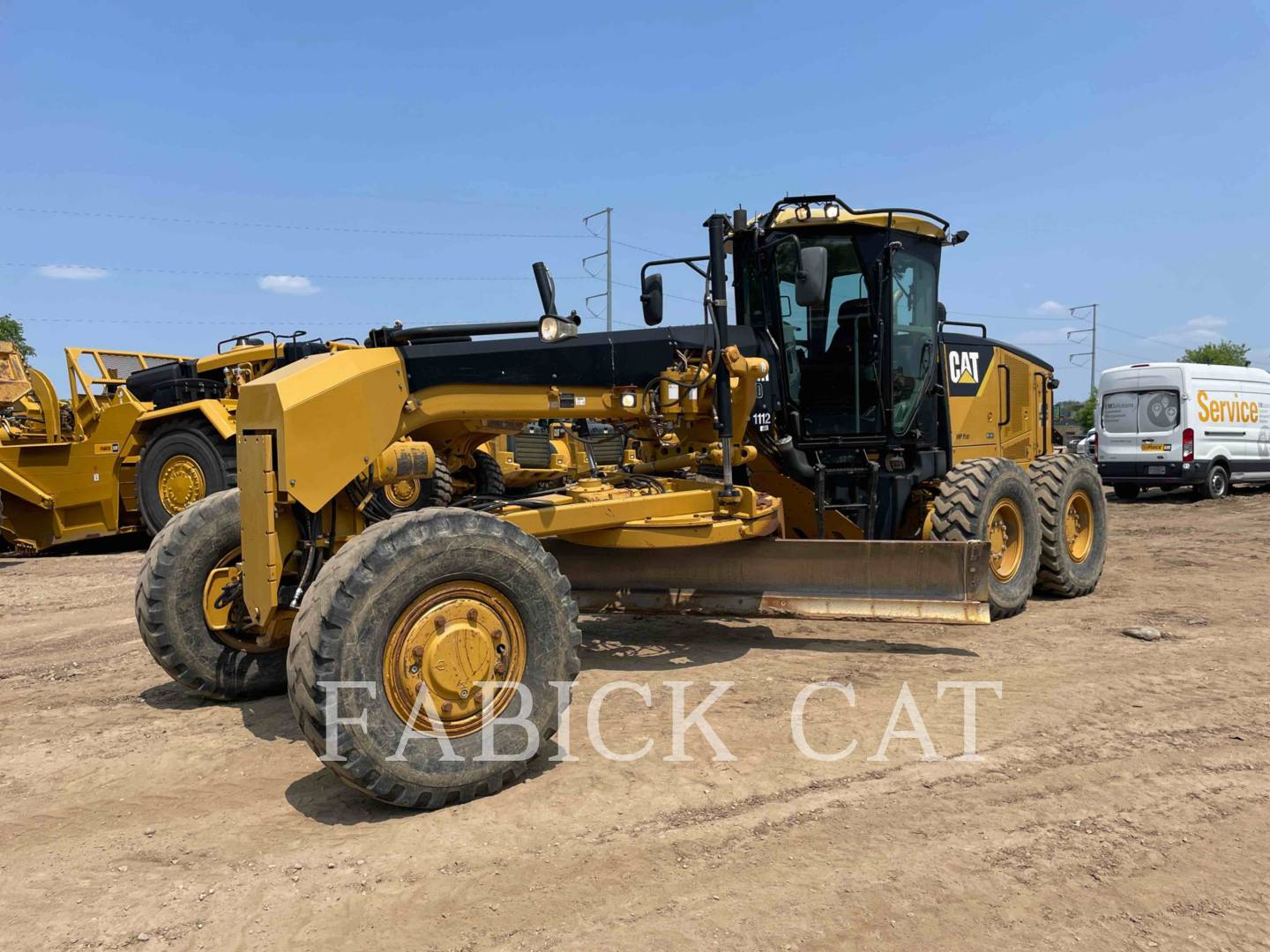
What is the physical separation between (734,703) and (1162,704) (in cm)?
206

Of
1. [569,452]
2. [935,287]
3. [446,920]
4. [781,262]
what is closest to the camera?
[446,920]

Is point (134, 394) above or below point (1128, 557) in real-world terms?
above

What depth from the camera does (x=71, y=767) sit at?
393cm

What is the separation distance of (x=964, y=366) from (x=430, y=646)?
5391 mm

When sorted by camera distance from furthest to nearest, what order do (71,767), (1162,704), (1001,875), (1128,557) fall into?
(1128,557)
(1162,704)
(71,767)
(1001,875)

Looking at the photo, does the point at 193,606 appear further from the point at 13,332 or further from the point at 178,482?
the point at 13,332

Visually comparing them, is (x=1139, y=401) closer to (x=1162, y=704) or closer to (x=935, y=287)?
(x=935, y=287)

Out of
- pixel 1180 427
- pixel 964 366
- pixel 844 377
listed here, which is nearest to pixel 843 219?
pixel 844 377

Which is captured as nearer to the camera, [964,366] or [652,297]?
[652,297]

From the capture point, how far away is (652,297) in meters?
5.01

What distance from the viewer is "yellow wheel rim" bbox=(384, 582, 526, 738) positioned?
3342mm

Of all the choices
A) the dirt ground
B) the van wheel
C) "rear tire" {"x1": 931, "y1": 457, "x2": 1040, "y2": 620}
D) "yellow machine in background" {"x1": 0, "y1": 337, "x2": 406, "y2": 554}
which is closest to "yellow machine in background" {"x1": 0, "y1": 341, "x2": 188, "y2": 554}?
"yellow machine in background" {"x1": 0, "y1": 337, "x2": 406, "y2": 554}

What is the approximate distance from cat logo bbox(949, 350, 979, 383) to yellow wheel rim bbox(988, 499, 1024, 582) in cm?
117

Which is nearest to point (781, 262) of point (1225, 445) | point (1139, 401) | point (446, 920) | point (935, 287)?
point (935, 287)
